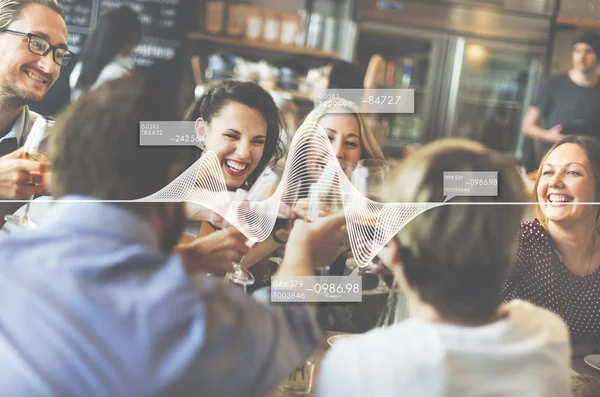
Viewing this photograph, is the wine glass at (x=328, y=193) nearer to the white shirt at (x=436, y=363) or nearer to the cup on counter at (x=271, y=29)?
the white shirt at (x=436, y=363)

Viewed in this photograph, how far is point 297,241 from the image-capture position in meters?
1.38

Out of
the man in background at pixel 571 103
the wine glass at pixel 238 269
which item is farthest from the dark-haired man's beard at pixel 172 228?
the man in background at pixel 571 103

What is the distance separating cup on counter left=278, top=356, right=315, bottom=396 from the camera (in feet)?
4.05

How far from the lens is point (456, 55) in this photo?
3.22 meters

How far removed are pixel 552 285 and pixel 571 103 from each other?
0.49 meters

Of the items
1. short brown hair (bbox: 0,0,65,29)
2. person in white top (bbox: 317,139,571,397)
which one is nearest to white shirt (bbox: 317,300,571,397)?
person in white top (bbox: 317,139,571,397)

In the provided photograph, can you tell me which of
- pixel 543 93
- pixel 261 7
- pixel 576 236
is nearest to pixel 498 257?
pixel 576 236

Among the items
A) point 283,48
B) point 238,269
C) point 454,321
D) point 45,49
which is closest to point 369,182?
point 238,269

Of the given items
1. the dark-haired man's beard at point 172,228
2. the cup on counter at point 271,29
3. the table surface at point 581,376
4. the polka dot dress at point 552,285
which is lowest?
the table surface at point 581,376

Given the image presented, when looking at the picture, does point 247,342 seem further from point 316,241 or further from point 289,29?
point 289,29

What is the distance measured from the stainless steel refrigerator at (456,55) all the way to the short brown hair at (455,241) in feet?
5.43

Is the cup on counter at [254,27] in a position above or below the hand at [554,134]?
above

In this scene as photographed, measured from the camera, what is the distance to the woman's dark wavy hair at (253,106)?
1365mm

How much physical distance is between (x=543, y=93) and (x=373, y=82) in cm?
53
